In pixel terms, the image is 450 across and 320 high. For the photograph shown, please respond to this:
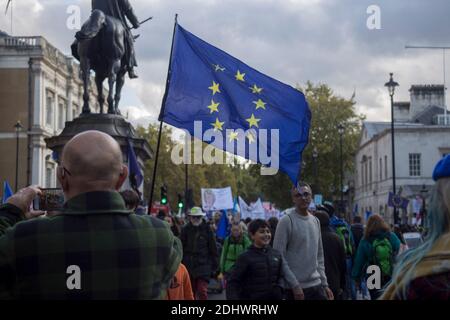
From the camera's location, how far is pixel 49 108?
6003cm

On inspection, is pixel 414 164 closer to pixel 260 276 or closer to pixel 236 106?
pixel 236 106

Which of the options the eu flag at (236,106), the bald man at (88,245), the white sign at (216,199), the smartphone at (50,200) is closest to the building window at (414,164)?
the white sign at (216,199)

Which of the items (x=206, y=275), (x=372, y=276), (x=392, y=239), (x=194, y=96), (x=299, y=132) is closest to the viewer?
(x=194, y=96)

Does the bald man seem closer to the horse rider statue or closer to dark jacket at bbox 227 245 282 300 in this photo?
dark jacket at bbox 227 245 282 300

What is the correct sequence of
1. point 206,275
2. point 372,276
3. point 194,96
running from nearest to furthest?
point 194,96 < point 372,276 < point 206,275

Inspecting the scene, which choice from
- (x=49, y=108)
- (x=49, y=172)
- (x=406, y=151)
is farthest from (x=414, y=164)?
(x=49, y=108)

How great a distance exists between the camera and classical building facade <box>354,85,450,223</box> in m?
70.1

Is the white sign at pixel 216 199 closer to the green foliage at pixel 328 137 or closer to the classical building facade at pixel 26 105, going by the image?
the classical building facade at pixel 26 105

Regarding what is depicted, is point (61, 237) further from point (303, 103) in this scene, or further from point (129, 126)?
point (129, 126)

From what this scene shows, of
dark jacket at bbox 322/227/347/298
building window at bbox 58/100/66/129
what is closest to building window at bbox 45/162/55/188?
building window at bbox 58/100/66/129

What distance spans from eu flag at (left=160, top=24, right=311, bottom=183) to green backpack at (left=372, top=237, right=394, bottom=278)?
216 centimetres

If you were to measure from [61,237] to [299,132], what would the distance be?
6.34 m
